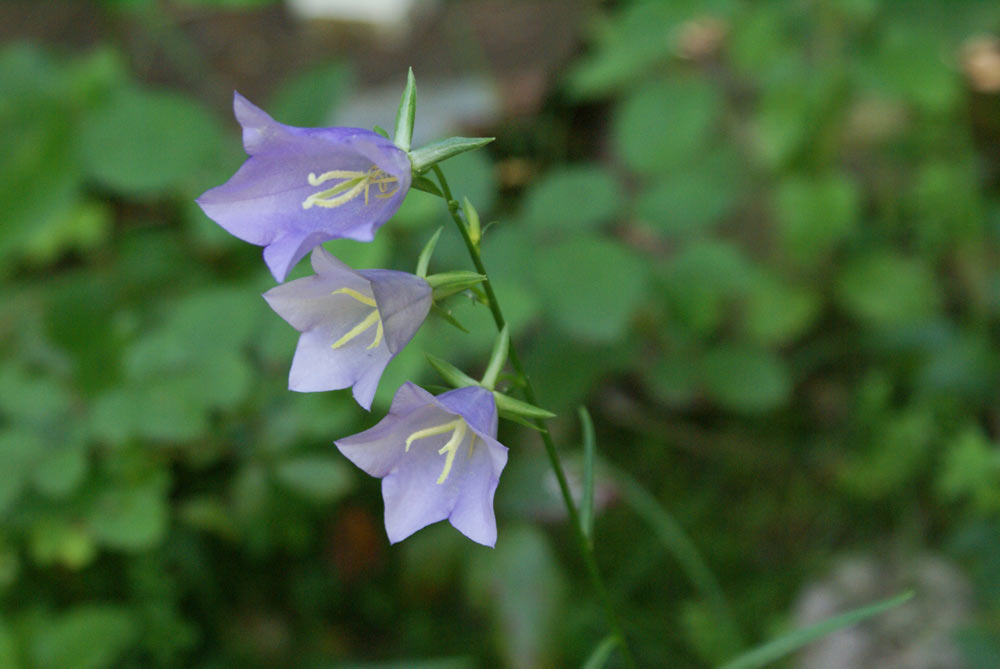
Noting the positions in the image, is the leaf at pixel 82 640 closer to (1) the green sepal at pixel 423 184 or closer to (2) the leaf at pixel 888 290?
(1) the green sepal at pixel 423 184

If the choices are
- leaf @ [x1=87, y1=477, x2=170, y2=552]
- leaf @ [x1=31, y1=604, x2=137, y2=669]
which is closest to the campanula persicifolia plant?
leaf @ [x1=87, y1=477, x2=170, y2=552]

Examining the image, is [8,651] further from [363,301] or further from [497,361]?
[497,361]

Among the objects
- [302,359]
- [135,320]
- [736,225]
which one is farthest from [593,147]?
[302,359]

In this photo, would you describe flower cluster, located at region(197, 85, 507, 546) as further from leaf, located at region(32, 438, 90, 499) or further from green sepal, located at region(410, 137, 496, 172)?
leaf, located at region(32, 438, 90, 499)

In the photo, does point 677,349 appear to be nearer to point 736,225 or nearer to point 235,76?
point 736,225

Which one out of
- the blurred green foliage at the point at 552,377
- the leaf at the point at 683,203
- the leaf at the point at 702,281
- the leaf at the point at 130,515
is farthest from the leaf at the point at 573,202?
the leaf at the point at 130,515
